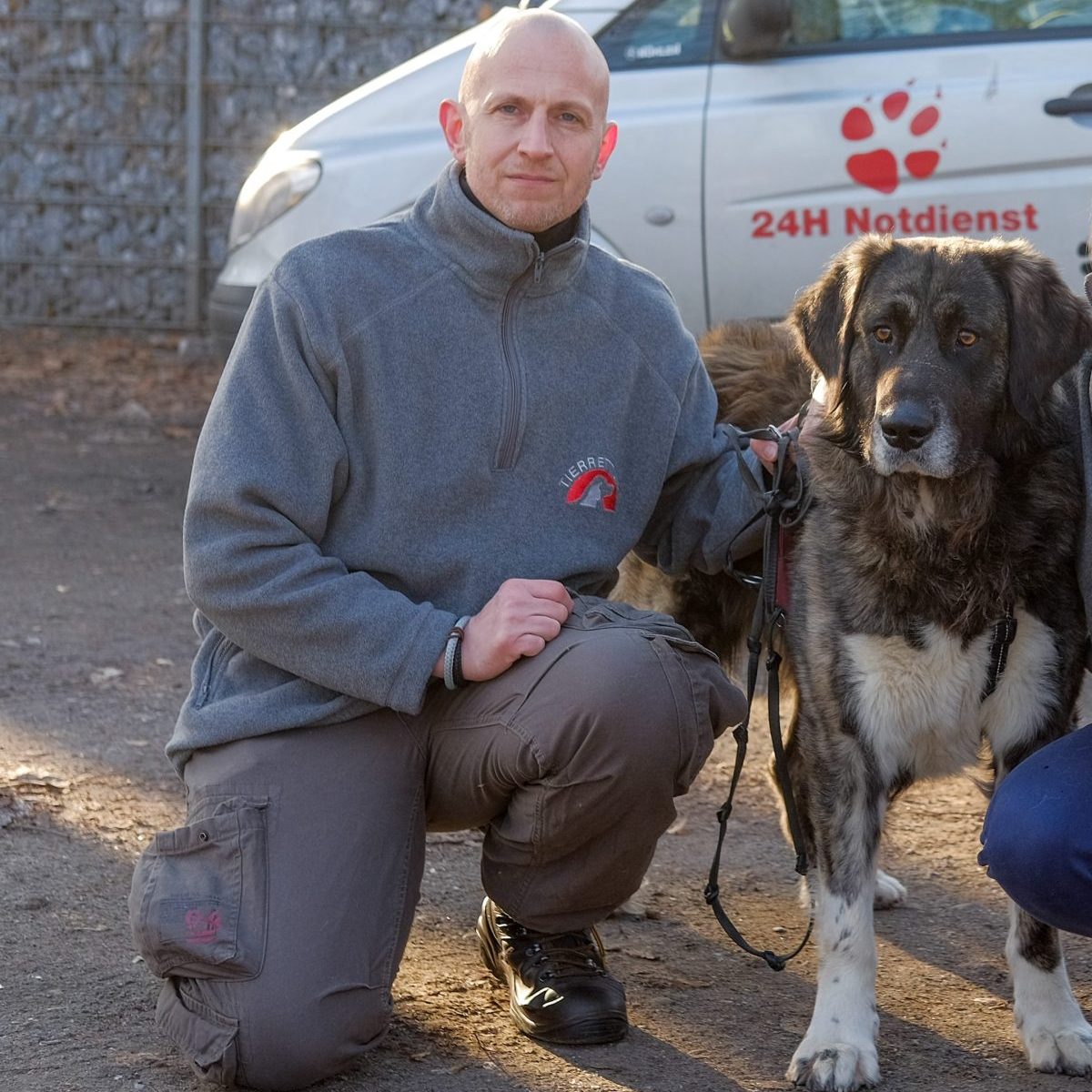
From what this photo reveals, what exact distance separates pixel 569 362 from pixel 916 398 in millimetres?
654

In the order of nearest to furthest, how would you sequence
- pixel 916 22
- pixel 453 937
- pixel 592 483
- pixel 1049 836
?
pixel 1049 836, pixel 592 483, pixel 453 937, pixel 916 22

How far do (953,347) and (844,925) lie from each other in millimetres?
1064

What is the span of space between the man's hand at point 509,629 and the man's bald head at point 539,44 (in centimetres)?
96

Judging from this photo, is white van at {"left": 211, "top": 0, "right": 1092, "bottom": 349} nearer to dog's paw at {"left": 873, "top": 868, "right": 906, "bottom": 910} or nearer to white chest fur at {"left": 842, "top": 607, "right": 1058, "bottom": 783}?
dog's paw at {"left": 873, "top": 868, "right": 906, "bottom": 910}

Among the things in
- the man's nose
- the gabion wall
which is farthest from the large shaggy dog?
the gabion wall

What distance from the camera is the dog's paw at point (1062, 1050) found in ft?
8.97

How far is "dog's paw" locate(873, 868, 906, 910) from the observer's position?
349 cm

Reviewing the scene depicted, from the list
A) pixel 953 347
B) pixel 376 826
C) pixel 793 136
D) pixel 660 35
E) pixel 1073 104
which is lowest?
pixel 376 826

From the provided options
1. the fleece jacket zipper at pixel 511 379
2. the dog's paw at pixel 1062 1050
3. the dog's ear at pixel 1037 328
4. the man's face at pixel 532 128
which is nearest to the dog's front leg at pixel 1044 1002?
the dog's paw at pixel 1062 1050

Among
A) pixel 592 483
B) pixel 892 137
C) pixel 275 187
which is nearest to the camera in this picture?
pixel 592 483

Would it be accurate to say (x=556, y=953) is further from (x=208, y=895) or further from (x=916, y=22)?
(x=916, y=22)

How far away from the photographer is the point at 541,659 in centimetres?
274

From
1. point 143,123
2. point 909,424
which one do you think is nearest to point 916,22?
point 909,424

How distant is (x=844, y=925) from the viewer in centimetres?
282
